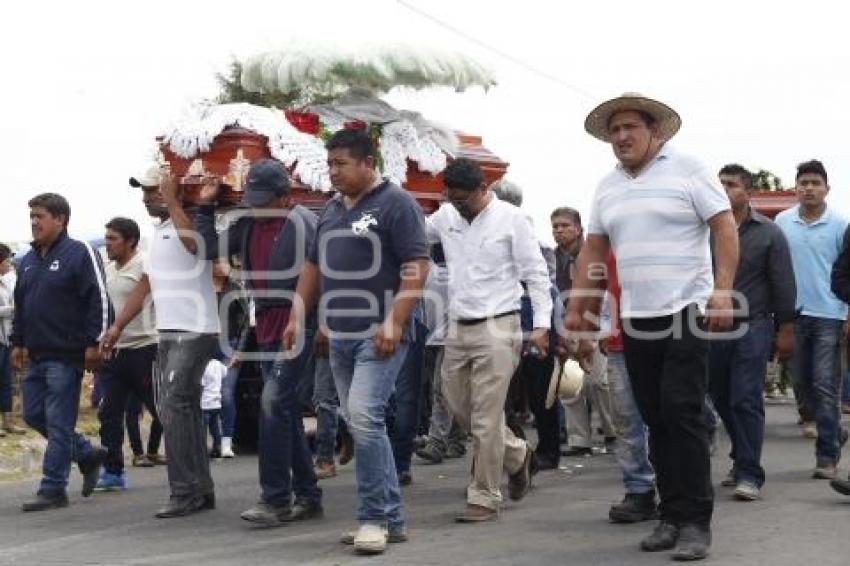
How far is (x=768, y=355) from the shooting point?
9023mm

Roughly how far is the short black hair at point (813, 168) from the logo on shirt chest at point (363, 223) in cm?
412

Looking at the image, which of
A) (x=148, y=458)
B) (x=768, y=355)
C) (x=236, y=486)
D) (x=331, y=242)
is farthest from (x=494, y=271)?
(x=148, y=458)

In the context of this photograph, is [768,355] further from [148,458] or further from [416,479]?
[148,458]

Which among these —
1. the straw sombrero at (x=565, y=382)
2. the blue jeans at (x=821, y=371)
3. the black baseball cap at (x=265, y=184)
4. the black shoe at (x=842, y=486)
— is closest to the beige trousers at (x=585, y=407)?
the straw sombrero at (x=565, y=382)

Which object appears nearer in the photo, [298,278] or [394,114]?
[298,278]

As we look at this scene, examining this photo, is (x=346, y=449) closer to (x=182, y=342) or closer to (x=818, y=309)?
(x=182, y=342)

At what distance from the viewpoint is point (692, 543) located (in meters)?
6.76

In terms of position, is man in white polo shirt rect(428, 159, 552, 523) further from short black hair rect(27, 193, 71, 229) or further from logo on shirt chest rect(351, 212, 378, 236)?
short black hair rect(27, 193, 71, 229)

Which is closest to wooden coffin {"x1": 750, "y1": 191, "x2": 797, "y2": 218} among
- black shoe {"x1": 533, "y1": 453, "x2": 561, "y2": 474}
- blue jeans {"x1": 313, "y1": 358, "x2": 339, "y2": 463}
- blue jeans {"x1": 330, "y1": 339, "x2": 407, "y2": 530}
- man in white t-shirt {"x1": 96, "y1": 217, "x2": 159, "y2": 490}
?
black shoe {"x1": 533, "y1": 453, "x2": 561, "y2": 474}

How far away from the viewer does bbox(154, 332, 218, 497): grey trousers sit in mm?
8648

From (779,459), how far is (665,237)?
4526mm

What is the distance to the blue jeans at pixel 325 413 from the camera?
10.5m

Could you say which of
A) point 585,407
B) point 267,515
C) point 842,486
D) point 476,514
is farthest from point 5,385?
point 842,486

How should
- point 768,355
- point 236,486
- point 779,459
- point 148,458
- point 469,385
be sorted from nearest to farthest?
point 469,385
point 768,355
point 236,486
point 779,459
point 148,458
